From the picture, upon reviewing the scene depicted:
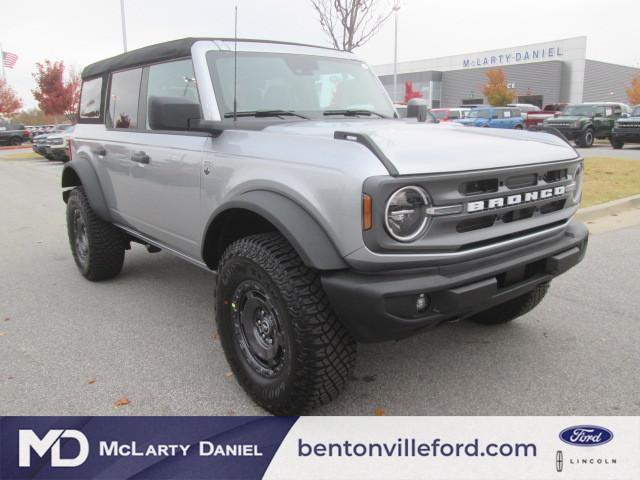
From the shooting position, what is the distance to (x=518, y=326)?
12.6 ft

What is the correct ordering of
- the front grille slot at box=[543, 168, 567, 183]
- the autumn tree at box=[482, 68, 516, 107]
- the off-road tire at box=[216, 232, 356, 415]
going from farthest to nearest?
the autumn tree at box=[482, 68, 516, 107], the front grille slot at box=[543, 168, 567, 183], the off-road tire at box=[216, 232, 356, 415]

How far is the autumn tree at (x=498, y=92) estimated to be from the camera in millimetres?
44250

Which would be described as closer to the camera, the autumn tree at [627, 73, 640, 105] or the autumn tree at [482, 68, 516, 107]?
the autumn tree at [627, 73, 640, 105]

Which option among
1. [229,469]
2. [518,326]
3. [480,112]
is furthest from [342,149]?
[480,112]

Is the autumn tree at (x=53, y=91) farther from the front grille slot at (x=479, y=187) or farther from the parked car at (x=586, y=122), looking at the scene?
the front grille slot at (x=479, y=187)

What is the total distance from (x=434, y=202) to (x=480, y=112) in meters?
25.1

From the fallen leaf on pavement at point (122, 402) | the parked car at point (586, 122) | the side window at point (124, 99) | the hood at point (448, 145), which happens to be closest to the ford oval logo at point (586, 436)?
the hood at point (448, 145)

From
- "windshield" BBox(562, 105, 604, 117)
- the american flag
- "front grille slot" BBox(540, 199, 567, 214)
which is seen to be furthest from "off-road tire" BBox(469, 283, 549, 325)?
the american flag

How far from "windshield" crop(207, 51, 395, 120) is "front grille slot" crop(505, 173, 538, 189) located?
4.46 feet

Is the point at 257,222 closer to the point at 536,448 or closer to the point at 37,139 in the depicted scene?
the point at 536,448

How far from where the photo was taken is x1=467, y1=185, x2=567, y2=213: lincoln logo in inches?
94.7

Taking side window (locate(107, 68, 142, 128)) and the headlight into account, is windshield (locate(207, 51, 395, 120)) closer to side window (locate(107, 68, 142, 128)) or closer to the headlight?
side window (locate(107, 68, 142, 128))

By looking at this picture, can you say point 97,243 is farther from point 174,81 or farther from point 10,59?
point 10,59

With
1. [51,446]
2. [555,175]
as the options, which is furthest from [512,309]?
[51,446]
